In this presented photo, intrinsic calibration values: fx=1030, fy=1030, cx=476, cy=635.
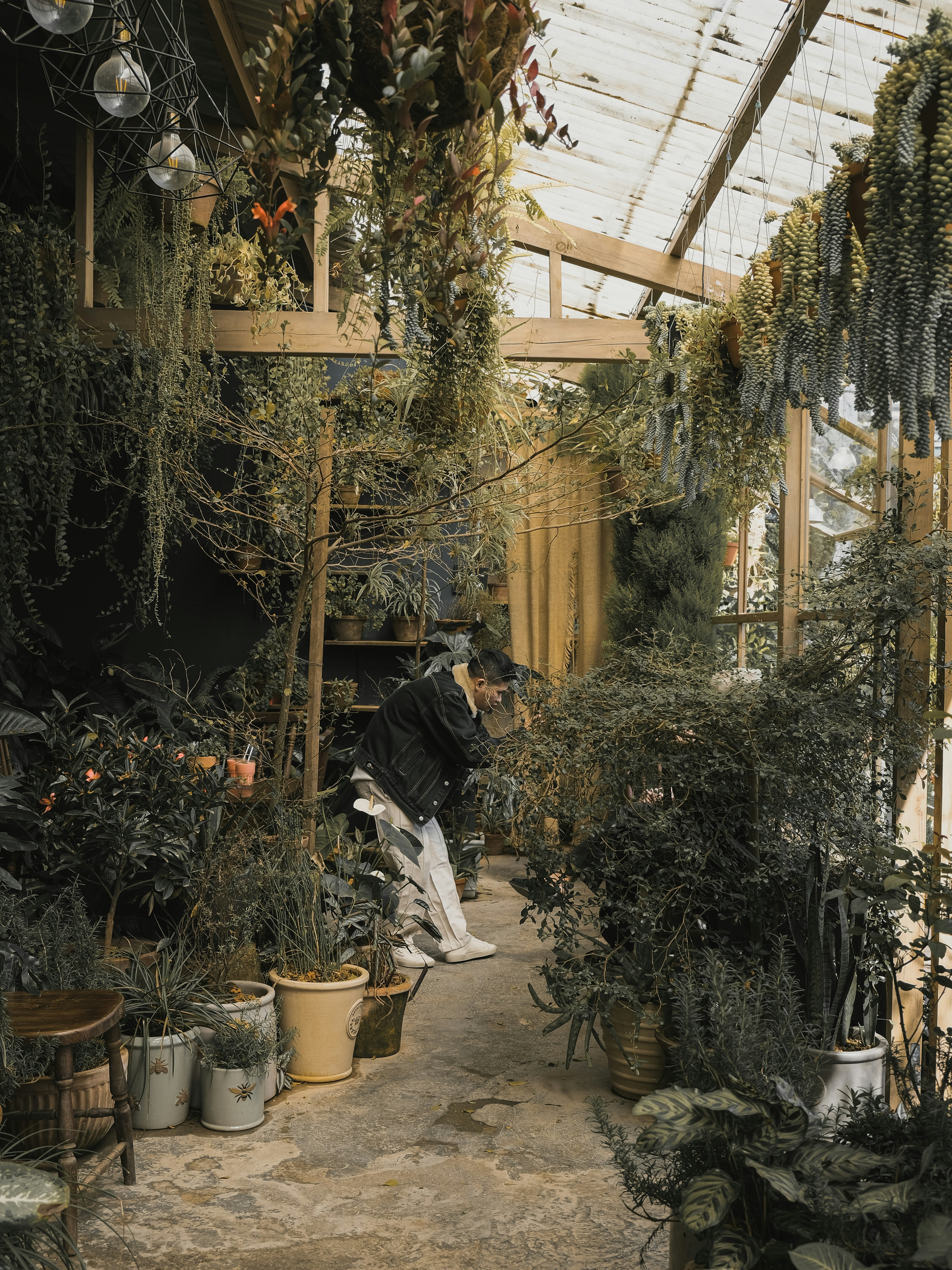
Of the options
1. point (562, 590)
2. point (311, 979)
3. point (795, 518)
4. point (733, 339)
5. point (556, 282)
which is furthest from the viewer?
point (562, 590)

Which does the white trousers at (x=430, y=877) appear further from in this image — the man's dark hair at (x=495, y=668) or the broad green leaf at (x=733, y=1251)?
the broad green leaf at (x=733, y=1251)

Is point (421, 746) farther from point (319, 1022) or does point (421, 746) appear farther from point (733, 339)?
point (733, 339)

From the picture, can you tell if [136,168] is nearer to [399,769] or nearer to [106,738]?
[106,738]

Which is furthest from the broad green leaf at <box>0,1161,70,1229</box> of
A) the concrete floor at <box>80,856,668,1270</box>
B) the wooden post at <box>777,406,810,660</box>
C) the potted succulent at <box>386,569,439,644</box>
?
the potted succulent at <box>386,569,439,644</box>

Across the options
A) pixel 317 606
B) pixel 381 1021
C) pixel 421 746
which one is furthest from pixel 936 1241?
pixel 421 746

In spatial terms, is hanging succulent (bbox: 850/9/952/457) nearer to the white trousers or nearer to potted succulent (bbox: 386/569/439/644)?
the white trousers

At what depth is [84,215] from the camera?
14.2 ft

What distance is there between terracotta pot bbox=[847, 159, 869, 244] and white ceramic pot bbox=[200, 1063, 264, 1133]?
9.26 ft

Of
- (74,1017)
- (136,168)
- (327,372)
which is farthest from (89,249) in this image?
(74,1017)

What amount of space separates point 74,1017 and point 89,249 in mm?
3230

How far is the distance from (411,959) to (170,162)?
356cm

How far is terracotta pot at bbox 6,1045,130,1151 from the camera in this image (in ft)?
8.90

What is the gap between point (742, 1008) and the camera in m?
2.23

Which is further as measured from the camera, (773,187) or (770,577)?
(770,577)
